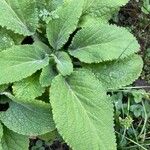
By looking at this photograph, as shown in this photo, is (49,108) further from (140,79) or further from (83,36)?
(140,79)

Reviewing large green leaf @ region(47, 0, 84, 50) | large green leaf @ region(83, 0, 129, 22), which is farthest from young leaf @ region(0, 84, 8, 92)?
large green leaf @ region(83, 0, 129, 22)

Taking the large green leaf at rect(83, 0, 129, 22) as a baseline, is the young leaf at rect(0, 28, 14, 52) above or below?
below

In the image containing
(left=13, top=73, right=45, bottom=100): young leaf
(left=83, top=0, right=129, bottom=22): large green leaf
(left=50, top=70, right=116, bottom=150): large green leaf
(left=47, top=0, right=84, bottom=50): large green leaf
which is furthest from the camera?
(left=83, top=0, right=129, bottom=22): large green leaf

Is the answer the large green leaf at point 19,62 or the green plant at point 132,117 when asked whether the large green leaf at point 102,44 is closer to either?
the large green leaf at point 19,62

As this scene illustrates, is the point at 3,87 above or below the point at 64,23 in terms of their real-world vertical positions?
below

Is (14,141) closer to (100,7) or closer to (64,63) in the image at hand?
(64,63)

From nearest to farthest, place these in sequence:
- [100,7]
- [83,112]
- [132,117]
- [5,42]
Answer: [83,112], [5,42], [100,7], [132,117]

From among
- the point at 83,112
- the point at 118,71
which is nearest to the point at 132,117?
the point at 118,71

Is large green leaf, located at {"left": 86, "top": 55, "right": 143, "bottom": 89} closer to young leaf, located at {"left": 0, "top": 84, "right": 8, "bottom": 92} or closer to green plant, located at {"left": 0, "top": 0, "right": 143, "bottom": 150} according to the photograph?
green plant, located at {"left": 0, "top": 0, "right": 143, "bottom": 150}
